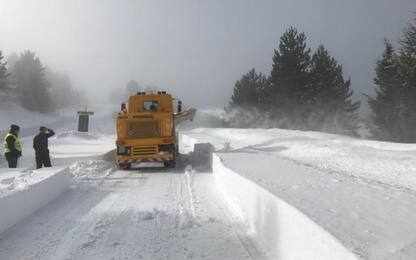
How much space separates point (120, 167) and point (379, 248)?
17.6 m

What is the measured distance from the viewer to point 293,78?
59.5 metres

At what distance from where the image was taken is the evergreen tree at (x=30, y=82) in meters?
111

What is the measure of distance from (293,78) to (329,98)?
14.6 ft

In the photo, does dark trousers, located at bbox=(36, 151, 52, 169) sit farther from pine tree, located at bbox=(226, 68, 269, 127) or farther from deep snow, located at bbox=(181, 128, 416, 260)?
pine tree, located at bbox=(226, 68, 269, 127)

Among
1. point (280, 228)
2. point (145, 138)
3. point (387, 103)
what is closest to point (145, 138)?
point (145, 138)

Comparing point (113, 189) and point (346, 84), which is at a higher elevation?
point (346, 84)

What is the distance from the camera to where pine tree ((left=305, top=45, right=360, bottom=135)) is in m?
58.5

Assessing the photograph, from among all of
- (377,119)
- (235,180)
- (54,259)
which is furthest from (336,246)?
(377,119)

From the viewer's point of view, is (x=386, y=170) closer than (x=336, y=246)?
No

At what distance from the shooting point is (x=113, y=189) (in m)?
15.3

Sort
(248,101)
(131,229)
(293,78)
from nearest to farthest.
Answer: (131,229) → (293,78) → (248,101)

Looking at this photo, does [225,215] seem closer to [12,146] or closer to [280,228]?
[280,228]

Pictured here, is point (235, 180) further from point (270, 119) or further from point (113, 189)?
point (270, 119)

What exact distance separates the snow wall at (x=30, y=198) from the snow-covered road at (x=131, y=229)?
18 cm
